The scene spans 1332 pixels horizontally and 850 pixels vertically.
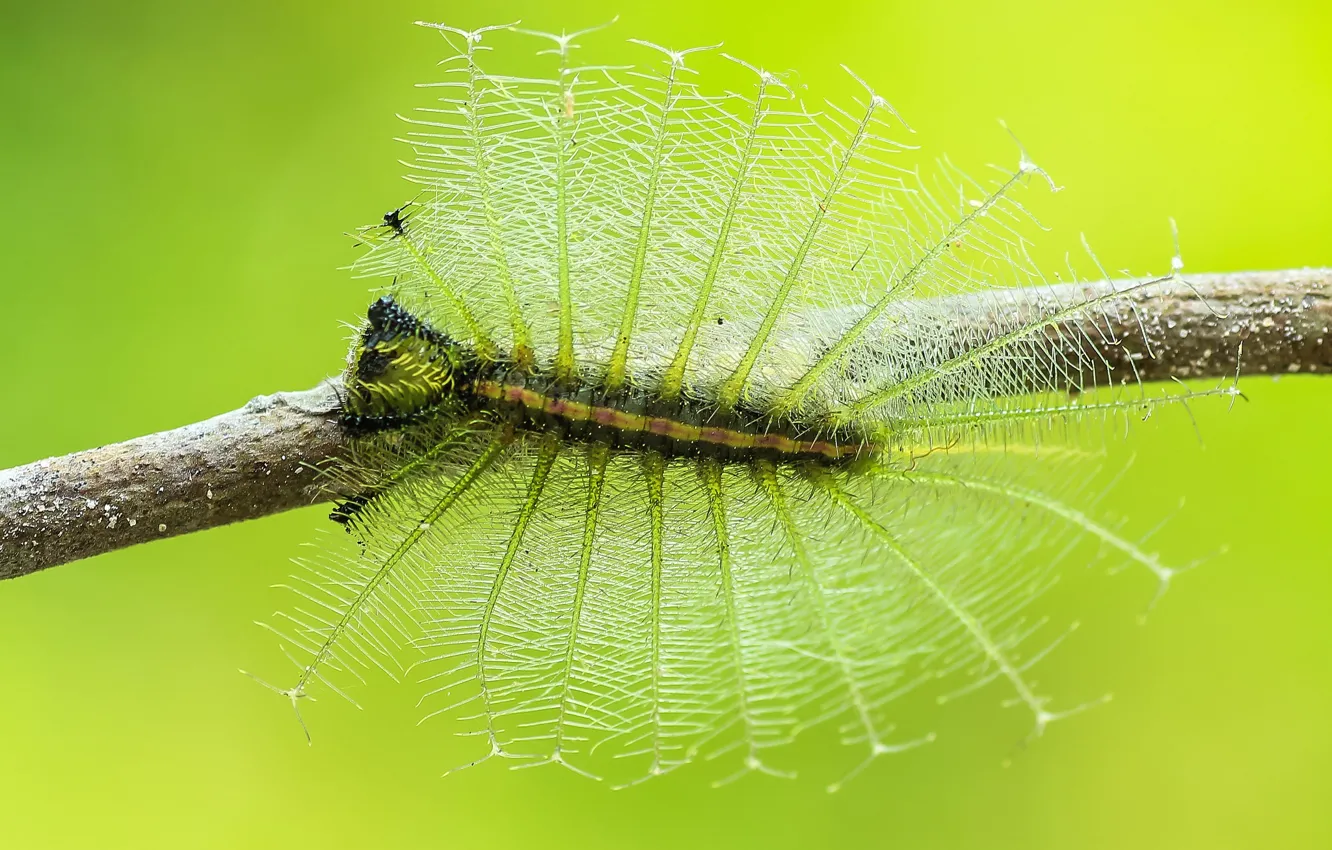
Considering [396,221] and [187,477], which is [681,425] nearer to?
[396,221]

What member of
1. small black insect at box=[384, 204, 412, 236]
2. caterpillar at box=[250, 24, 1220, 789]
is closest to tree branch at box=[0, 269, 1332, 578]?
caterpillar at box=[250, 24, 1220, 789]

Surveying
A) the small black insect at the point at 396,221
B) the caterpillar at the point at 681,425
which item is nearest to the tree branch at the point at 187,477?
the caterpillar at the point at 681,425

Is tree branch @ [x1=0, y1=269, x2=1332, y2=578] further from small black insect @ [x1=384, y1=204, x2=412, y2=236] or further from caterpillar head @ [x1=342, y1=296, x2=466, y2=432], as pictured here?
small black insect @ [x1=384, y1=204, x2=412, y2=236]

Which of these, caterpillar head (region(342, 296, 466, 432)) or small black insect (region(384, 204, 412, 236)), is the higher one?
small black insect (region(384, 204, 412, 236))

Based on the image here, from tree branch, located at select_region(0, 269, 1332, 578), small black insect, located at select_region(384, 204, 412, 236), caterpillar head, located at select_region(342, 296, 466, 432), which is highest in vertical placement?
small black insect, located at select_region(384, 204, 412, 236)

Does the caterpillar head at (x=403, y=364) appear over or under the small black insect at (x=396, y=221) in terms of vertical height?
under

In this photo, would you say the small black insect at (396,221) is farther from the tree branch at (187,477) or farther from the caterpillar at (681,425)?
the tree branch at (187,477)

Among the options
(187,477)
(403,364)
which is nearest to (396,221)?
(403,364)

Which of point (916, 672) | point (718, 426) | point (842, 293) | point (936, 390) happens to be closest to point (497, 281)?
point (718, 426)
